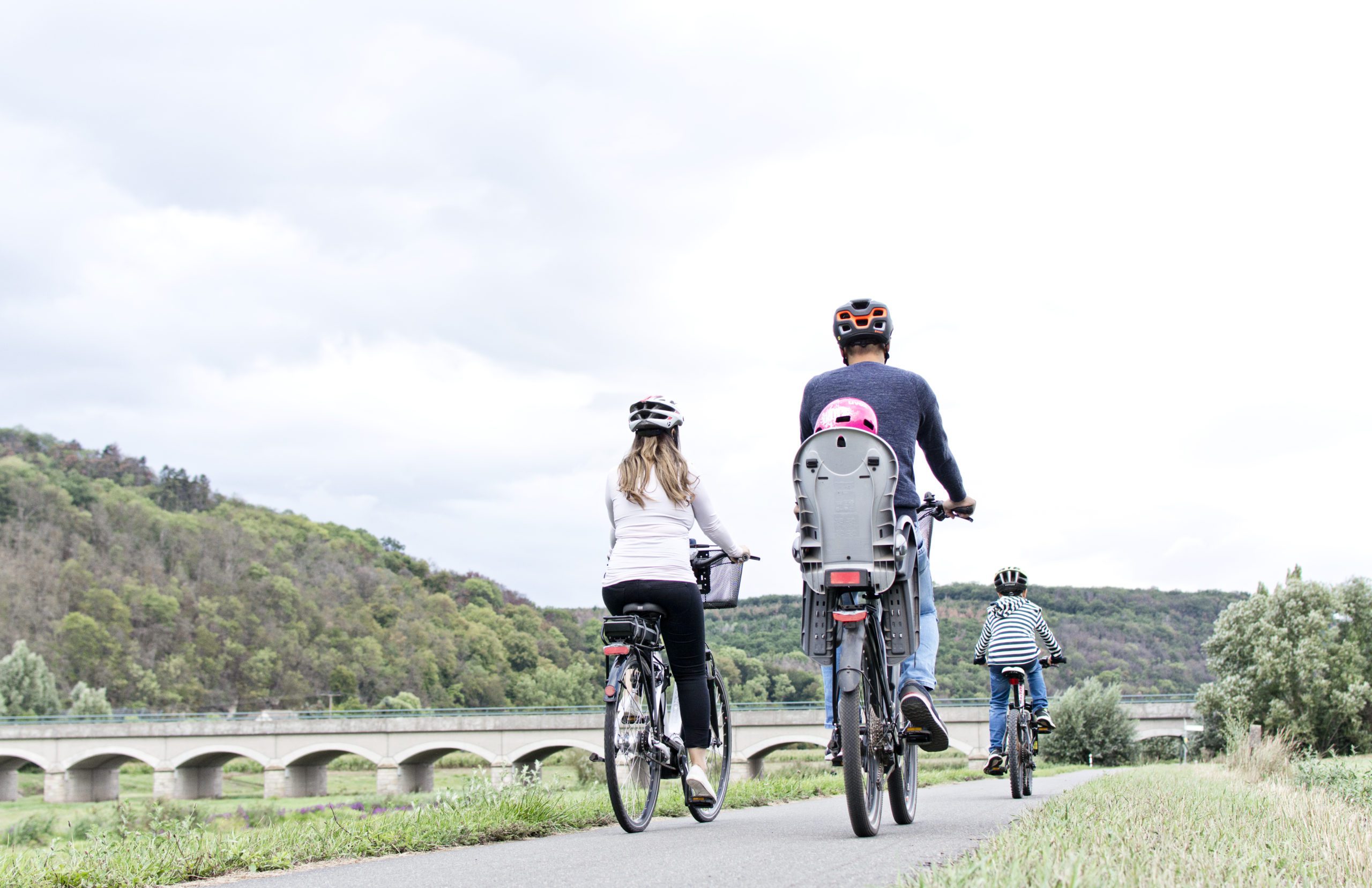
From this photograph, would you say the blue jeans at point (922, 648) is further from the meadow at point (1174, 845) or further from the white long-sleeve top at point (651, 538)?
the white long-sleeve top at point (651, 538)

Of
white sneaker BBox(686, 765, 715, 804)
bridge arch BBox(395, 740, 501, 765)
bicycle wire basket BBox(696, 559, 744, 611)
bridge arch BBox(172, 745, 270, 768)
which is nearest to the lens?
white sneaker BBox(686, 765, 715, 804)

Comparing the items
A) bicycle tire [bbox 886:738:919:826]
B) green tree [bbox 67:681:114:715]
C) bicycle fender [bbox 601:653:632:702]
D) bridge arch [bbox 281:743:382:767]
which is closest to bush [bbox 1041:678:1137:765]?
bicycle tire [bbox 886:738:919:826]

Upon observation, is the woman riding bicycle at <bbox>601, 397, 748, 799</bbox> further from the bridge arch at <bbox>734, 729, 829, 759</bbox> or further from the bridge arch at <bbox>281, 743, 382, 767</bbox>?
the bridge arch at <bbox>281, 743, 382, 767</bbox>

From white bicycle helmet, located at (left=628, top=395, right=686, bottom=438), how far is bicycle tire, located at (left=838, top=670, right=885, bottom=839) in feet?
4.96

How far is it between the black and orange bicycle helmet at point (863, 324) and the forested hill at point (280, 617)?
1987 inches

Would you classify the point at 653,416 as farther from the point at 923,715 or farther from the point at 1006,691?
the point at 1006,691

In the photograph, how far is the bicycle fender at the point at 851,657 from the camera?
4.45 meters

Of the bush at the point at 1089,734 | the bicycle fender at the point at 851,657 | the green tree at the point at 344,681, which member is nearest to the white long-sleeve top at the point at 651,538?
the bicycle fender at the point at 851,657

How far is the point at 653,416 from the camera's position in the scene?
539 cm

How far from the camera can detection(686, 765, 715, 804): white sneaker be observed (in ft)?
17.8

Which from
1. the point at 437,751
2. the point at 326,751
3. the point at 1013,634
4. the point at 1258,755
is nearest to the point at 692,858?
the point at 1013,634

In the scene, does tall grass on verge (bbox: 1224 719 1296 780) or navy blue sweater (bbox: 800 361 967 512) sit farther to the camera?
tall grass on verge (bbox: 1224 719 1296 780)

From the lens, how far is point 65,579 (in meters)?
107

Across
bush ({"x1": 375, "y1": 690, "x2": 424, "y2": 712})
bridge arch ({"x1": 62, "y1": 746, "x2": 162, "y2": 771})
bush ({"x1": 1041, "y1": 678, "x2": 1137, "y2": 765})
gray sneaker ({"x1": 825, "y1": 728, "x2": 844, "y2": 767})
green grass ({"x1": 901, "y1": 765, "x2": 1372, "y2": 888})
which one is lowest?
bridge arch ({"x1": 62, "y1": 746, "x2": 162, "y2": 771})
